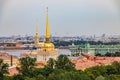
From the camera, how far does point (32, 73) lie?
27.3 ft

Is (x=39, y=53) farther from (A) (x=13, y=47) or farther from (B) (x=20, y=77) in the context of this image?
(A) (x=13, y=47)

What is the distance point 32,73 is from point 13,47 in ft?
98.7

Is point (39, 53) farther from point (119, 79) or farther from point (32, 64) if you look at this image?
point (119, 79)

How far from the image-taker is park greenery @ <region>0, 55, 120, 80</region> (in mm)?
7323

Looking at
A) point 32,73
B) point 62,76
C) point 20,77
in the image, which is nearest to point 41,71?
point 32,73

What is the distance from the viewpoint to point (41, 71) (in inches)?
336

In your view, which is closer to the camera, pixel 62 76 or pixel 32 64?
pixel 62 76

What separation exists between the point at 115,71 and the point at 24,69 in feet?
6.49

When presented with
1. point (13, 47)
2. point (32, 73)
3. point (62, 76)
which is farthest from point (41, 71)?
point (13, 47)

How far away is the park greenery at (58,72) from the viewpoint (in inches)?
288

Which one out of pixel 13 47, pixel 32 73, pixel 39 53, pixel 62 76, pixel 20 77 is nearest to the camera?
pixel 62 76

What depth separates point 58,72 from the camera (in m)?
8.05

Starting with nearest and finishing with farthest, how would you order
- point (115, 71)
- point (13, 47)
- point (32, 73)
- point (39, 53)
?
point (32, 73), point (115, 71), point (39, 53), point (13, 47)

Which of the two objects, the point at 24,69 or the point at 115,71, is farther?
the point at 115,71
